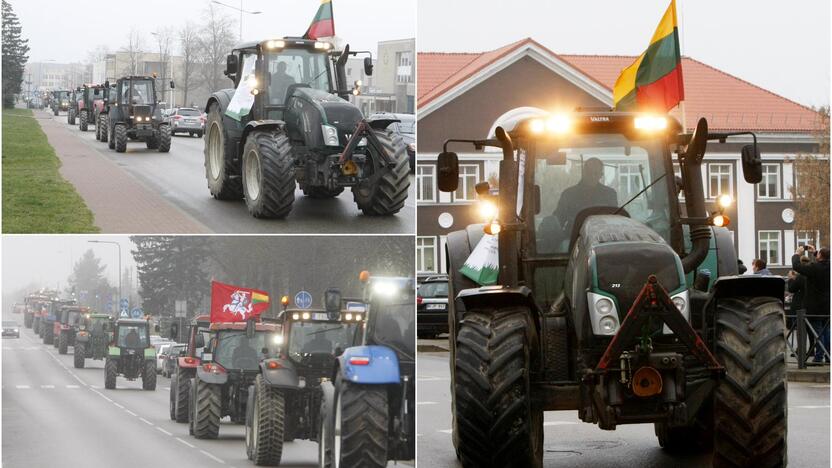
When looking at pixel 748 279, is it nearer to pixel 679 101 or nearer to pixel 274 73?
pixel 274 73

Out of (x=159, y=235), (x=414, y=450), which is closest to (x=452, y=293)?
(x=414, y=450)

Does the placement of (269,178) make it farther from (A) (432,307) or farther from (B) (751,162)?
(A) (432,307)

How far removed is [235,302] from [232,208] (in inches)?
38.7

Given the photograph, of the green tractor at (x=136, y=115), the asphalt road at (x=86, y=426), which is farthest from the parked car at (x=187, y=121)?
the asphalt road at (x=86, y=426)

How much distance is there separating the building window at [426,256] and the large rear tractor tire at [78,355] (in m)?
32.8

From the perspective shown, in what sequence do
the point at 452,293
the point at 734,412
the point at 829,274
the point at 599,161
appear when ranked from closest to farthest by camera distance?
the point at 734,412
the point at 599,161
the point at 452,293
the point at 829,274

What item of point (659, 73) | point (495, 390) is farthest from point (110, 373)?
point (659, 73)

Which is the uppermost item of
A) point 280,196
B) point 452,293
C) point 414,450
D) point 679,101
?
point 679,101

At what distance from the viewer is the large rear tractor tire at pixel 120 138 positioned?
11.2m

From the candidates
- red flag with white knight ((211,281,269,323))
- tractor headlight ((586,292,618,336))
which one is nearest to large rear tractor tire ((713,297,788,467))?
tractor headlight ((586,292,618,336))

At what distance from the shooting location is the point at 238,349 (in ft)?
40.4

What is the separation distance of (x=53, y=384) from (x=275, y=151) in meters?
2.34

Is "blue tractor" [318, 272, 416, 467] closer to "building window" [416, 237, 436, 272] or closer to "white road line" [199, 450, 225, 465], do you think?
"white road line" [199, 450, 225, 465]

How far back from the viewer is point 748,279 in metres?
8.45
